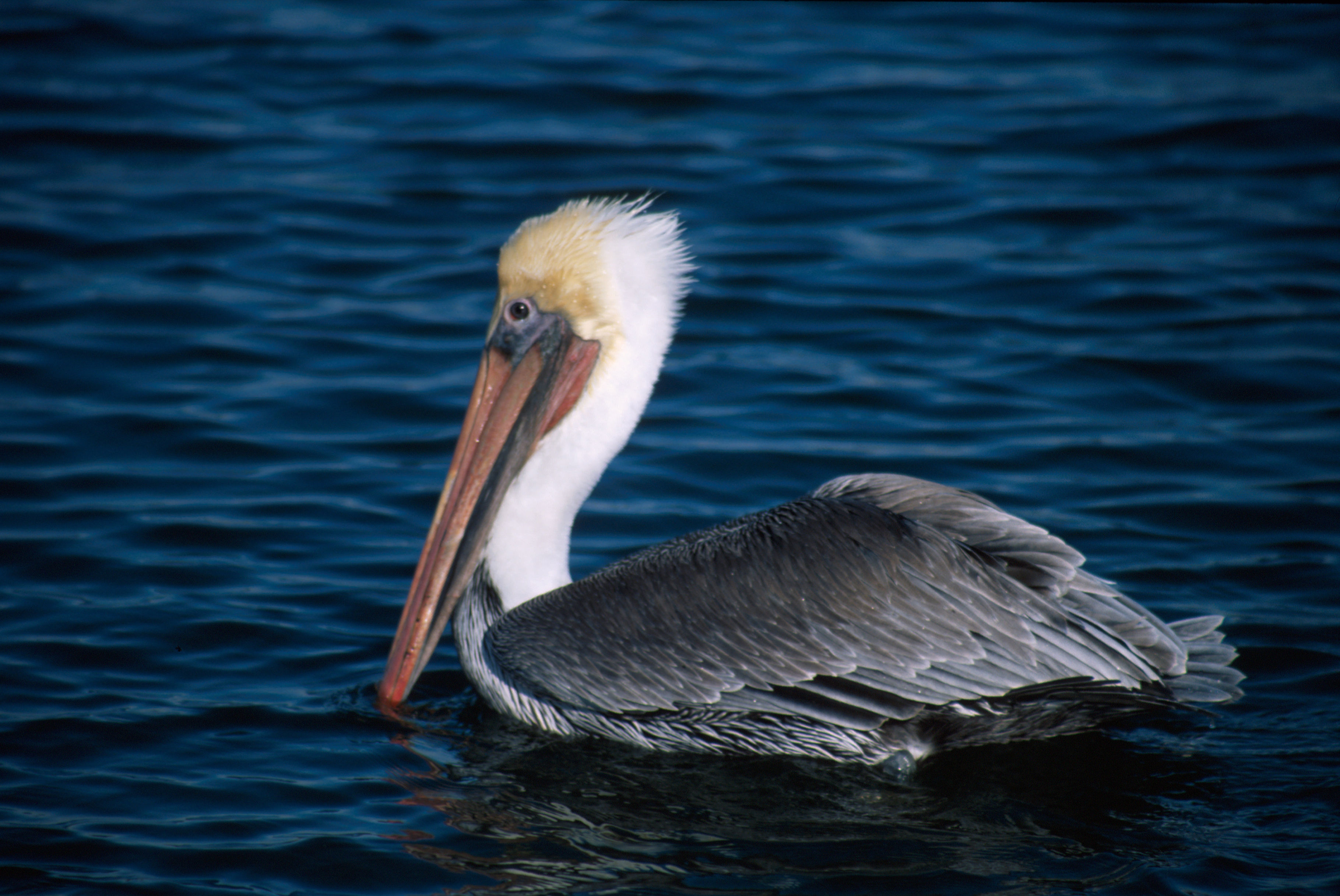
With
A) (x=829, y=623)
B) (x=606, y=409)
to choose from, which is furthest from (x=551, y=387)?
(x=829, y=623)

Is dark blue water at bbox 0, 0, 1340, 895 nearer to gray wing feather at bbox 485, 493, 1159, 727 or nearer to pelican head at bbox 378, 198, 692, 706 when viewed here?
gray wing feather at bbox 485, 493, 1159, 727

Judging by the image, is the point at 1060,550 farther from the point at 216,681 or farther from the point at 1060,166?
the point at 1060,166

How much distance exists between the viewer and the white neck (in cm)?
450

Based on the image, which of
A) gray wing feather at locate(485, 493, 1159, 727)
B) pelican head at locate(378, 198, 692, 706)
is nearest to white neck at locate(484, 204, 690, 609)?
pelican head at locate(378, 198, 692, 706)

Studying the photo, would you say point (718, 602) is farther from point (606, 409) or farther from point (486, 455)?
point (486, 455)

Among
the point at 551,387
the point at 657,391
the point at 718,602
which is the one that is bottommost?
the point at 718,602

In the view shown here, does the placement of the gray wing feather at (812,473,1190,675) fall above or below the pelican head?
below

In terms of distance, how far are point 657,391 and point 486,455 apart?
86.2 inches

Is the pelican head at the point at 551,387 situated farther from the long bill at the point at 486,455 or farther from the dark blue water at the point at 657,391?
the dark blue water at the point at 657,391

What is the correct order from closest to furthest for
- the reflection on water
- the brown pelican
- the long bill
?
the reflection on water < the brown pelican < the long bill

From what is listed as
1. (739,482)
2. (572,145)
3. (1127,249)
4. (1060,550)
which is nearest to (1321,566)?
(1060,550)

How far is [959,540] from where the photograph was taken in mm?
4008

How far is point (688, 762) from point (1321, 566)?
8.15ft

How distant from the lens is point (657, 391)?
6676mm
